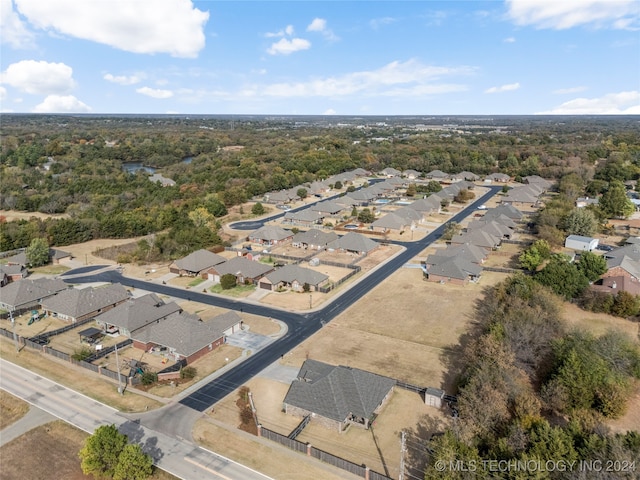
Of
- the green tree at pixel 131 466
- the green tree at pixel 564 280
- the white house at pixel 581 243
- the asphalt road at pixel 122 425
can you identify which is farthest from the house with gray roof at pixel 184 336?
the white house at pixel 581 243

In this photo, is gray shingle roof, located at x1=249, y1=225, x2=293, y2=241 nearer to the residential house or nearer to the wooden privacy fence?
the wooden privacy fence

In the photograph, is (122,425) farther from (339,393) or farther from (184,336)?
(339,393)

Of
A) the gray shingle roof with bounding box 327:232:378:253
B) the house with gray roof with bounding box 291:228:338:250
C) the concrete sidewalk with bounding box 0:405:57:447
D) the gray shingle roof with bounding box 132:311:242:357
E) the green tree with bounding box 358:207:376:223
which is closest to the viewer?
the concrete sidewalk with bounding box 0:405:57:447

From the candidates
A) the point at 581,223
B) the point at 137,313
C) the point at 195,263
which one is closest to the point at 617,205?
the point at 581,223

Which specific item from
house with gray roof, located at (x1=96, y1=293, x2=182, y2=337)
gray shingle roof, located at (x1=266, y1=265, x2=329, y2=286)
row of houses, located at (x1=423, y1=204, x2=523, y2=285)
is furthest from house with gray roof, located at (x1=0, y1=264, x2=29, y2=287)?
row of houses, located at (x1=423, y1=204, x2=523, y2=285)

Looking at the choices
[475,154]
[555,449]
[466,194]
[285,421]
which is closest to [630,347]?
[555,449]

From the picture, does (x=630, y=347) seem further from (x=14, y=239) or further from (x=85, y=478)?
(x=14, y=239)
